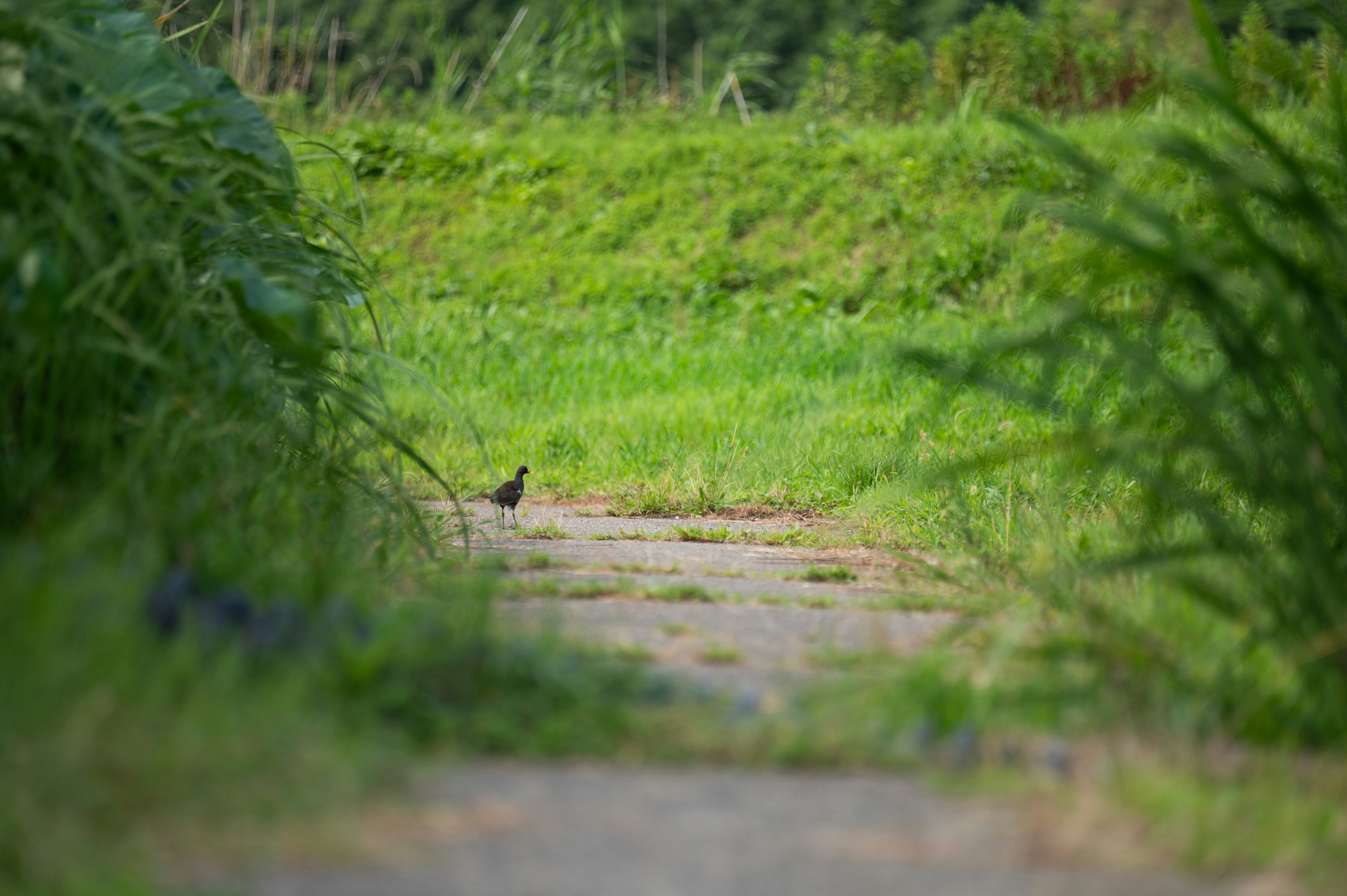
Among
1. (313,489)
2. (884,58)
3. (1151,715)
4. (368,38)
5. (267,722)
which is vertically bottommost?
(368,38)

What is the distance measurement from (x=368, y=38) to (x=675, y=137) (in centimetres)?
1428

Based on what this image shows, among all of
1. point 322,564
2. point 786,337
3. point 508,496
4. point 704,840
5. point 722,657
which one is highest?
point 704,840

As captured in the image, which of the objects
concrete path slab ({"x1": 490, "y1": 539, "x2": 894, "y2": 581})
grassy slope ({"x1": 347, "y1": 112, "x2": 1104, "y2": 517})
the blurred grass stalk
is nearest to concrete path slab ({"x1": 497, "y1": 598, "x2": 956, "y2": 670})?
the blurred grass stalk

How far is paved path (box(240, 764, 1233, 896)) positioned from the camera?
1334 millimetres

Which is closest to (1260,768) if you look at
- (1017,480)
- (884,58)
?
(1017,480)

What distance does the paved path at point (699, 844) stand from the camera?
133 cm

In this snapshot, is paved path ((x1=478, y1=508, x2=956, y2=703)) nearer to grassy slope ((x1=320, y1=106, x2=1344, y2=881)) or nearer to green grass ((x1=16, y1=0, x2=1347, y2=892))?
green grass ((x1=16, y1=0, x2=1347, y2=892))

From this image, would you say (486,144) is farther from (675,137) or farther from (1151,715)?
(1151,715)

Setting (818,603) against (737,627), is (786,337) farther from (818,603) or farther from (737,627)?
(737,627)

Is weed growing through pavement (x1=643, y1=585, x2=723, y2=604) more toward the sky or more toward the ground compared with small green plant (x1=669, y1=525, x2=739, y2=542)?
more toward the sky

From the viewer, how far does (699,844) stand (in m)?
1.42

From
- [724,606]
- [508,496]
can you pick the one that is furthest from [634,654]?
[508,496]

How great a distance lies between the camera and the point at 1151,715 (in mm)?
1706

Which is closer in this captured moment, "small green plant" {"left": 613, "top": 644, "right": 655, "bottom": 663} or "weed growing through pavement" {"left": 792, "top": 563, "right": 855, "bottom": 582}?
"small green plant" {"left": 613, "top": 644, "right": 655, "bottom": 663}
